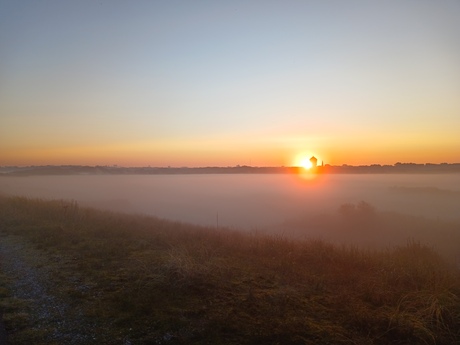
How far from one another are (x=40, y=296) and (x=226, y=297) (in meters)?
4.31

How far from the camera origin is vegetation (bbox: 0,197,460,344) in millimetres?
5824

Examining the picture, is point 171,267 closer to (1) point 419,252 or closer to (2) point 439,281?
(2) point 439,281

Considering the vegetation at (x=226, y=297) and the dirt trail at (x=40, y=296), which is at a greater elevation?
the dirt trail at (x=40, y=296)

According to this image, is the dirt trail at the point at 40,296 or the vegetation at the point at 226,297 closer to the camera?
the dirt trail at the point at 40,296

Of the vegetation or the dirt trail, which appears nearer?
the dirt trail

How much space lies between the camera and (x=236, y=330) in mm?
5965

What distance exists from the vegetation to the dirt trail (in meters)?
0.04

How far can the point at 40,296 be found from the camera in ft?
23.7

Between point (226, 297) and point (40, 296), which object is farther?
point (226, 297)

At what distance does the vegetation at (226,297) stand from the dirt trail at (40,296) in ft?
0.12

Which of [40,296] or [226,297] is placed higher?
[40,296]

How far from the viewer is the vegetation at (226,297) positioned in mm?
5824

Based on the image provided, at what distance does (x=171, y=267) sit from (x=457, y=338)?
6.67 metres

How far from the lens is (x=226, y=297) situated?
24.6ft
